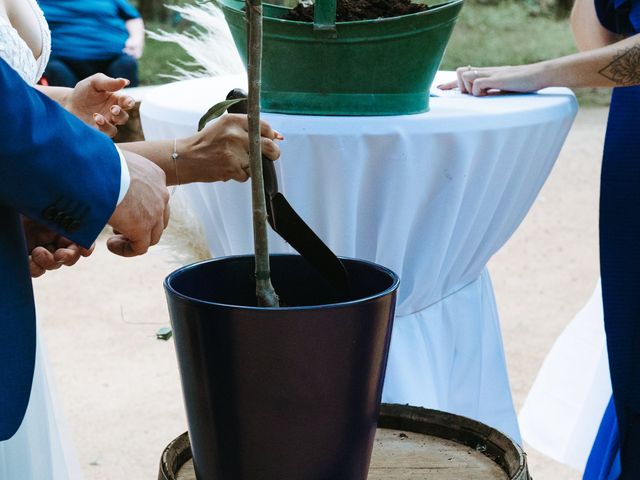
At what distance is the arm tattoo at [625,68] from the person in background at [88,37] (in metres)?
3.69

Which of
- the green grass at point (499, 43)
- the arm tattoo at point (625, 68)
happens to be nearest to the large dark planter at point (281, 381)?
the arm tattoo at point (625, 68)

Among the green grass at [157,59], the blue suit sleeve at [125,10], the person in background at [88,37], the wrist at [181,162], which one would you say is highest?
the wrist at [181,162]

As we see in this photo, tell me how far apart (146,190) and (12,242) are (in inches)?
5.8

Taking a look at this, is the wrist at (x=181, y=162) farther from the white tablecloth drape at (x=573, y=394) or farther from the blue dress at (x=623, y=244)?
the white tablecloth drape at (x=573, y=394)

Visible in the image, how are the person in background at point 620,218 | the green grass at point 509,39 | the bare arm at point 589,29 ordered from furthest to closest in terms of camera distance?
1. the green grass at point 509,39
2. the bare arm at point 589,29
3. the person in background at point 620,218

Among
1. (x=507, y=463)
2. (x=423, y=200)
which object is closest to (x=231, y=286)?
(x=507, y=463)

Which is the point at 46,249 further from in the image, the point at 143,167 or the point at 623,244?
the point at 623,244

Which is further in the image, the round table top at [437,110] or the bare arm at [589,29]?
the bare arm at [589,29]

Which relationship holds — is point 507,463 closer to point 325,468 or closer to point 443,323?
point 325,468

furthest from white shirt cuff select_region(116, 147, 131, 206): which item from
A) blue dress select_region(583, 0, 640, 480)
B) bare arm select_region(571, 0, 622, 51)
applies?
bare arm select_region(571, 0, 622, 51)

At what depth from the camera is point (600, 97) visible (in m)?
7.91

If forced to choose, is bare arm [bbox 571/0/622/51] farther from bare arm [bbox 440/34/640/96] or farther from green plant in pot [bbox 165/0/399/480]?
green plant in pot [bbox 165/0/399/480]

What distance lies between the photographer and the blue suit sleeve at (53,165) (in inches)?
32.2

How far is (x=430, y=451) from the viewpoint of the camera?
1.10 metres
